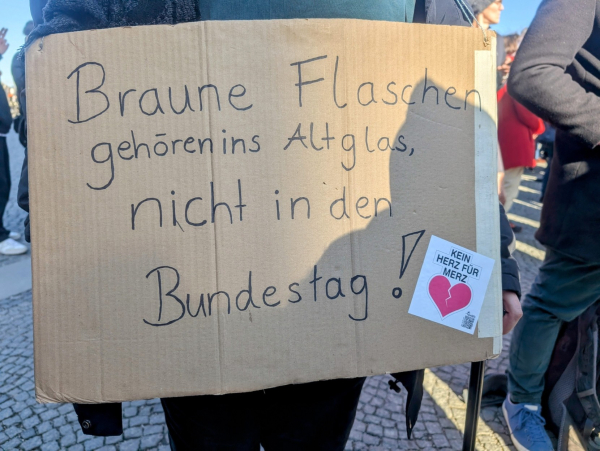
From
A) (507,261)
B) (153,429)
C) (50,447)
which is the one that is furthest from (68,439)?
(507,261)

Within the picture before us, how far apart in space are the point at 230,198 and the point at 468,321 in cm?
57

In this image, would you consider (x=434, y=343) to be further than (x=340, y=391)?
No

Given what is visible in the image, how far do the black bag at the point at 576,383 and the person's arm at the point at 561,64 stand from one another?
2.83 feet

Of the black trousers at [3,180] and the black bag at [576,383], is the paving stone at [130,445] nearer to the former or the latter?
the black bag at [576,383]

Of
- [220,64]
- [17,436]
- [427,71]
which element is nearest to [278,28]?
[220,64]

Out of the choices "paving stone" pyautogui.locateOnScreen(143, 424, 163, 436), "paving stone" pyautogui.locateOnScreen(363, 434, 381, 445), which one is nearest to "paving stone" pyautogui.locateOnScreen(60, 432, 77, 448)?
"paving stone" pyautogui.locateOnScreen(143, 424, 163, 436)

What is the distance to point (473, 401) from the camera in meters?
1.24

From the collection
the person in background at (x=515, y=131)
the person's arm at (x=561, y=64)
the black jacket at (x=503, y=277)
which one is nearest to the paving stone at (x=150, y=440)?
the black jacket at (x=503, y=277)

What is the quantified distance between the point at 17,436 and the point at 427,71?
7.50 ft

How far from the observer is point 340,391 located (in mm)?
1048

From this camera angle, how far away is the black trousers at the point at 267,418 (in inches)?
38.7

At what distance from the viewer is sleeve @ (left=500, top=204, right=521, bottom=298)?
3.28 feet

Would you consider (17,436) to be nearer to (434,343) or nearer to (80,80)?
(80,80)

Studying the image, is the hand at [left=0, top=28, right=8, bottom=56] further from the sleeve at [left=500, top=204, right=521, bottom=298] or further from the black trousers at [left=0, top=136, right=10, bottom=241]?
the sleeve at [left=500, top=204, right=521, bottom=298]
